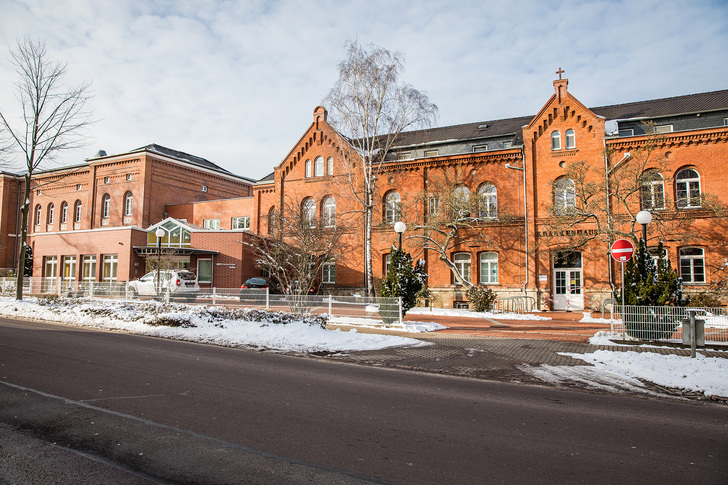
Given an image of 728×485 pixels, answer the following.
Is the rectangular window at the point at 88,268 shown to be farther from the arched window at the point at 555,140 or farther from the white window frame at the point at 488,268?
the arched window at the point at 555,140

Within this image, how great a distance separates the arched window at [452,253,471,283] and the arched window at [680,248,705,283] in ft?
36.0

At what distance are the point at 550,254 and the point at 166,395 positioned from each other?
77.9 ft

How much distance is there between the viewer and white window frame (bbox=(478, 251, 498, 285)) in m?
27.6

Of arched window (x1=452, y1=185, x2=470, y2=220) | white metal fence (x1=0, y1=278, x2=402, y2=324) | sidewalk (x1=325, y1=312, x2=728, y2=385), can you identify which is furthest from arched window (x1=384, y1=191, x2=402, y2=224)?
sidewalk (x1=325, y1=312, x2=728, y2=385)

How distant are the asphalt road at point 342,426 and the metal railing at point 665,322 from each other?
592cm

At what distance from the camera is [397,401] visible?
664 centimetres

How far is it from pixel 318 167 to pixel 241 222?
33.6 feet

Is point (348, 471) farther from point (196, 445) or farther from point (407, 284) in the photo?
point (407, 284)

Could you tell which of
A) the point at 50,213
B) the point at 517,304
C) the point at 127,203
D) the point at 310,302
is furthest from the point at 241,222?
the point at 310,302

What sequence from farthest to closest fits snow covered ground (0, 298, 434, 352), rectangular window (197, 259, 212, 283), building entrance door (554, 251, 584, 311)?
rectangular window (197, 259, 212, 283) < building entrance door (554, 251, 584, 311) < snow covered ground (0, 298, 434, 352)

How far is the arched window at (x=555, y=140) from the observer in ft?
87.5

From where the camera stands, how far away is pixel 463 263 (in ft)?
93.5

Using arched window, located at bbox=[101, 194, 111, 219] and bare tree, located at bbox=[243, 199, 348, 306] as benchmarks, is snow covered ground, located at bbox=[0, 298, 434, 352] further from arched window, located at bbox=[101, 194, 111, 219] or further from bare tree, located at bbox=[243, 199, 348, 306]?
arched window, located at bbox=[101, 194, 111, 219]

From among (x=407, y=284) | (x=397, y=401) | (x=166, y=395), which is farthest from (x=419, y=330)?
(x=166, y=395)
